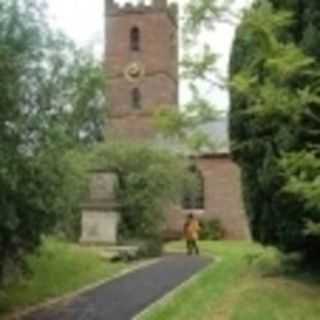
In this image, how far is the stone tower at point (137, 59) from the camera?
230ft

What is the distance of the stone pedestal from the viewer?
34375mm

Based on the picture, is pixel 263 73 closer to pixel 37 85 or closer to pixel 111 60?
pixel 37 85

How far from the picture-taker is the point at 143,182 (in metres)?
41.5

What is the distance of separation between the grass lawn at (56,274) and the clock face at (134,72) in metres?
41.5

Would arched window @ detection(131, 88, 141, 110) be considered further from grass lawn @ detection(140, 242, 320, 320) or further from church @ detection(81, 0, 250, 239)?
grass lawn @ detection(140, 242, 320, 320)

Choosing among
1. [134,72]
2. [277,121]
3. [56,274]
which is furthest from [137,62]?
[277,121]

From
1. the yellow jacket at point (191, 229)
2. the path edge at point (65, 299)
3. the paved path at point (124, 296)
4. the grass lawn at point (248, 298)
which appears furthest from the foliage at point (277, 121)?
the yellow jacket at point (191, 229)

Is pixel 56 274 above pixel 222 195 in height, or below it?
below

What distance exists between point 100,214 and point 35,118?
16686mm

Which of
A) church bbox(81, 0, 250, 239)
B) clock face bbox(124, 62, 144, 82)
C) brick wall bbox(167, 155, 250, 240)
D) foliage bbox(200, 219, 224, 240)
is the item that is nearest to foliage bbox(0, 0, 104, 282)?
foliage bbox(200, 219, 224, 240)

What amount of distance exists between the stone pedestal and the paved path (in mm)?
6583

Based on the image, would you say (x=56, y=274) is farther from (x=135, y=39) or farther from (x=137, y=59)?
(x=135, y=39)

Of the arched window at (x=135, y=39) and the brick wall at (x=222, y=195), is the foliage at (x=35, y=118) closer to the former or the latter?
the brick wall at (x=222, y=195)

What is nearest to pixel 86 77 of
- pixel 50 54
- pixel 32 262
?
pixel 50 54
